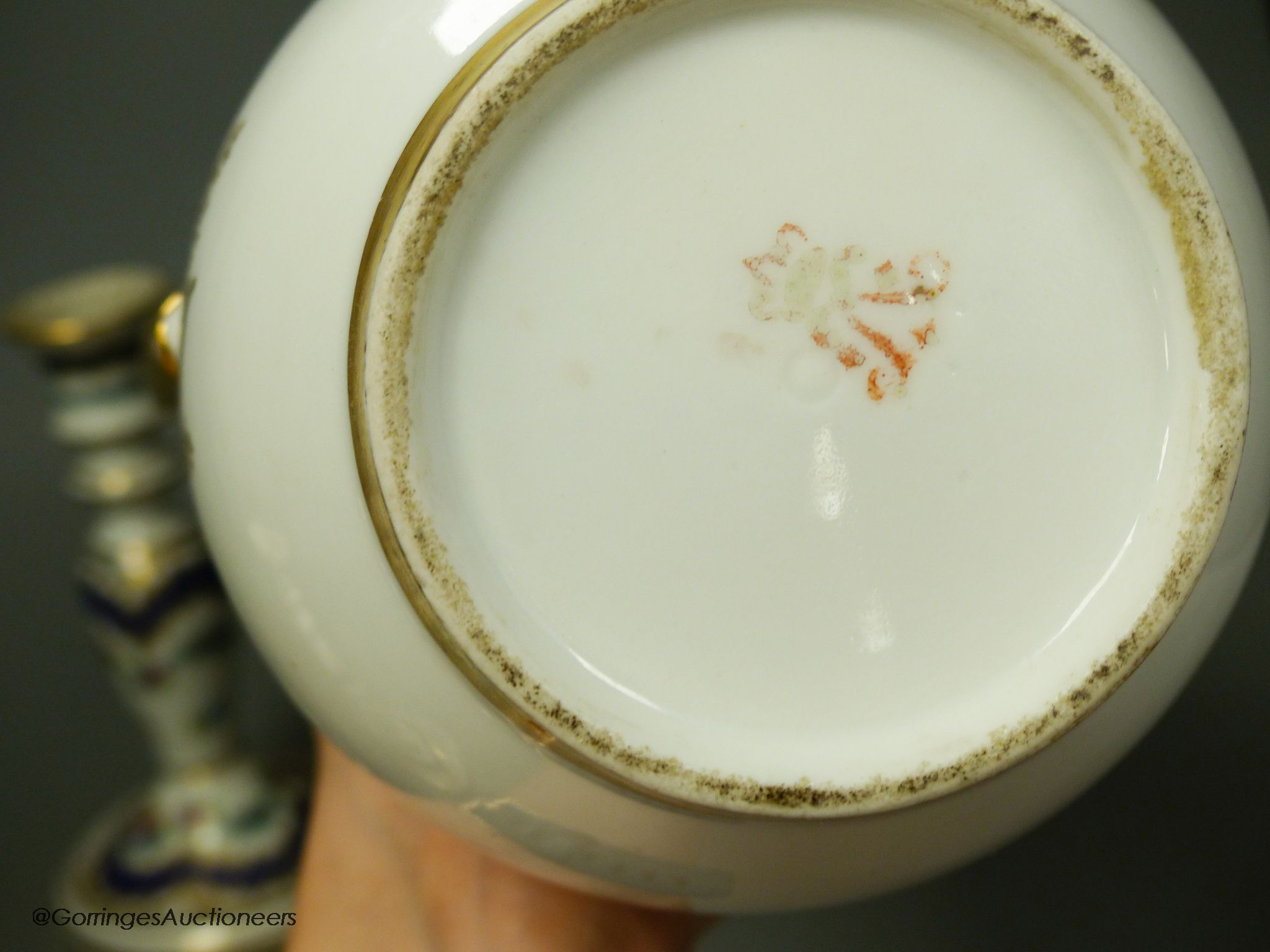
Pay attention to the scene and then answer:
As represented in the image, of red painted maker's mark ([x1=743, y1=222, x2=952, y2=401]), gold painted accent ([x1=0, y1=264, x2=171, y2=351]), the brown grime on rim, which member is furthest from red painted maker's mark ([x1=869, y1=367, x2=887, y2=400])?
gold painted accent ([x1=0, y1=264, x2=171, y2=351])

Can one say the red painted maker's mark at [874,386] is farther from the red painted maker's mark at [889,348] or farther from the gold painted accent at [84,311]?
the gold painted accent at [84,311]

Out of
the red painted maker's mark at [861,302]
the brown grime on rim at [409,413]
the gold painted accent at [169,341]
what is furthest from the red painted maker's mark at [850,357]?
the gold painted accent at [169,341]

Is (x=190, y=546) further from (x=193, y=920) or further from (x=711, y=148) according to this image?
(x=711, y=148)

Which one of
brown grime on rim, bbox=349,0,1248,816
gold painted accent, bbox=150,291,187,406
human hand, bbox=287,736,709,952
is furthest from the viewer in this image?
human hand, bbox=287,736,709,952

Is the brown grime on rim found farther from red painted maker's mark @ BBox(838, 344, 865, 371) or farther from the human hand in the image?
the human hand

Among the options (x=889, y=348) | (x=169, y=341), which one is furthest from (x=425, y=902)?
(x=889, y=348)

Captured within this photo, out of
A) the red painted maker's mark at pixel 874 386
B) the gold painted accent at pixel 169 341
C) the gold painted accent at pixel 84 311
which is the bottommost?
the red painted maker's mark at pixel 874 386
